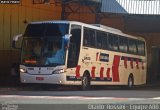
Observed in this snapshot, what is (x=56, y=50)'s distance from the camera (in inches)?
951

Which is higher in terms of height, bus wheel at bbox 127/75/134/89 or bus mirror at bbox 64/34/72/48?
bus mirror at bbox 64/34/72/48

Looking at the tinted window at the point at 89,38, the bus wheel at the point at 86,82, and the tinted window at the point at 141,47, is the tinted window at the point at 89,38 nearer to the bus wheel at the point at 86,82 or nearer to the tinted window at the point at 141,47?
the bus wheel at the point at 86,82

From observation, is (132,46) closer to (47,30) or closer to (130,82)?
(130,82)

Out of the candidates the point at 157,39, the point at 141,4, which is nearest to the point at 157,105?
the point at 141,4

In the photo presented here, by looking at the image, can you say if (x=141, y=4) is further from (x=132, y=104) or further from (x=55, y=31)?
(x=132, y=104)

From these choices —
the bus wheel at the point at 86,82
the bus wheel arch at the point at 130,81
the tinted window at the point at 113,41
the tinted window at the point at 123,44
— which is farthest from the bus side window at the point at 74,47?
the bus wheel arch at the point at 130,81

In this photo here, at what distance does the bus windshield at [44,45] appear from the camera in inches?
950

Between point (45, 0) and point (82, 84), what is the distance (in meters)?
12.5

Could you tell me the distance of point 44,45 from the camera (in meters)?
24.4

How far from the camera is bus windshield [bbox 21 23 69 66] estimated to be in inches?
950

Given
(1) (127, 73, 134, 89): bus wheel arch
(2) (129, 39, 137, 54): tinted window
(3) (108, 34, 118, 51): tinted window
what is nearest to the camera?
(3) (108, 34, 118, 51): tinted window

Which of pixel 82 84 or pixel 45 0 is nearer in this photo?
pixel 82 84

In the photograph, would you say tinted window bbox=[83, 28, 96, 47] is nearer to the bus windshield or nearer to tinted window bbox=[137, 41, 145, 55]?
the bus windshield

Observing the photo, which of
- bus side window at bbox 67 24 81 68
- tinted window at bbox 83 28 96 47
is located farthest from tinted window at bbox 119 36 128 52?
bus side window at bbox 67 24 81 68
